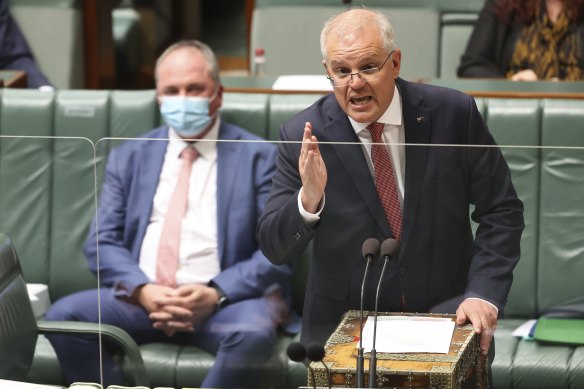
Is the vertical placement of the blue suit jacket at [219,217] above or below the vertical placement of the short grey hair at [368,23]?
below

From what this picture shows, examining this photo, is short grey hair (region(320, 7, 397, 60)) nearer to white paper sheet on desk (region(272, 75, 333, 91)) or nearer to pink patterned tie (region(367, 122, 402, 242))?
pink patterned tie (region(367, 122, 402, 242))

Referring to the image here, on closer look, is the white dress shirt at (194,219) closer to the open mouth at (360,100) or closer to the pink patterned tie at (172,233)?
the pink patterned tie at (172,233)

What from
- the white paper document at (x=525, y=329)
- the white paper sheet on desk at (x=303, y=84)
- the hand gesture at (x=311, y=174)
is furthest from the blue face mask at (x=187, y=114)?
the white paper document at (x=525, y=329)

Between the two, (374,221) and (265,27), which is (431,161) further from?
(265,27)

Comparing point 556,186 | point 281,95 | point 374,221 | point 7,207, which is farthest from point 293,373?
point 281,95

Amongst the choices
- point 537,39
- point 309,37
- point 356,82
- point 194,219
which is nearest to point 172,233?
point 194,219

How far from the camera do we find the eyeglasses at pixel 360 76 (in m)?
2.15

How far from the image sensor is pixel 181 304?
2.22 metres

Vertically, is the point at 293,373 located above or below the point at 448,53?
below

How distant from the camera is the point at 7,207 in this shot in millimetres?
2363

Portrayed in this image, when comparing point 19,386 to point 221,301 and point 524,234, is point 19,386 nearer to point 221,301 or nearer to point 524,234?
point 221,301

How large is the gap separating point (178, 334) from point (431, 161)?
0.60m

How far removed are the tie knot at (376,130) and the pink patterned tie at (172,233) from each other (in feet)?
1.23

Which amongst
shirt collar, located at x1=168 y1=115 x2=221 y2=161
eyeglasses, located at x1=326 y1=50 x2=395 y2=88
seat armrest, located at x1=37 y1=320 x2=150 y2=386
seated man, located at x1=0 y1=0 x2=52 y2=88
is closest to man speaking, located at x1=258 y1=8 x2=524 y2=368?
eyeglasses, located at x1=326 y1=50 x2=395 y2=88
